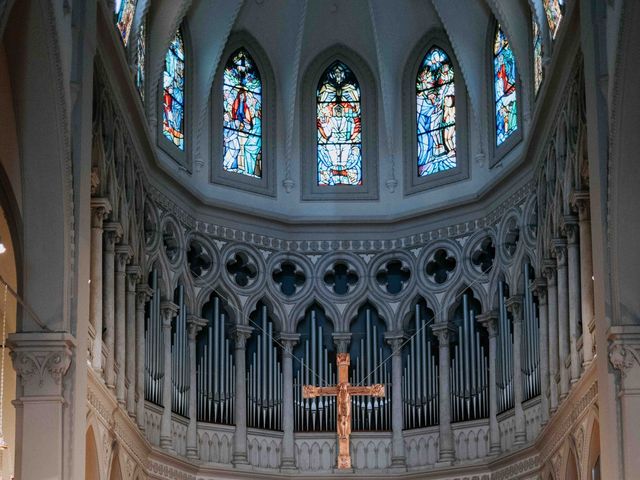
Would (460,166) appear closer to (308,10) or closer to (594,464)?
(308,10)

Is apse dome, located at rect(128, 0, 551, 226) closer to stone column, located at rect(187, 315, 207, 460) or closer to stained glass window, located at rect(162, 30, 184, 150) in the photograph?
stained glass window, located at rect(162, 30, 184, 150)

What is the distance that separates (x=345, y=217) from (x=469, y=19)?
5.03 m

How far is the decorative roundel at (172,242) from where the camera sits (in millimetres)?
31906

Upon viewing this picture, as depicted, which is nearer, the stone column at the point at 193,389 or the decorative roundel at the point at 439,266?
the stone column at the point at 193,389

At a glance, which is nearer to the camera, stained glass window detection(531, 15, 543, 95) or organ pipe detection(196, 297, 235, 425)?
stained glass window detection(531, 15, 543, 95)

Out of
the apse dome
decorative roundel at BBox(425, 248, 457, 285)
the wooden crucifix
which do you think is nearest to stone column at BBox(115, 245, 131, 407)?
the apse dome

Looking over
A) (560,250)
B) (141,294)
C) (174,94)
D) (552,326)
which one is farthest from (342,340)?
(560,250)

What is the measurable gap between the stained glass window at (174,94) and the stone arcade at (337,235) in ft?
0.23

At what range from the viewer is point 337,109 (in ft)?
118

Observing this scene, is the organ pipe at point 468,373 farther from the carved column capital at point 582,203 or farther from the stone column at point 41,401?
the stone column at point 41,401

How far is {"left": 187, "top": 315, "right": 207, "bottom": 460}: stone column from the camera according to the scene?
31750mm

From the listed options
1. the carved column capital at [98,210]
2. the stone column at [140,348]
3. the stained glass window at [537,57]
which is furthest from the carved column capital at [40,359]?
the stained glass window at [537,57]

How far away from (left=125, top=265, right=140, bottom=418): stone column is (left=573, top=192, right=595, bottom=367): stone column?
319 inches

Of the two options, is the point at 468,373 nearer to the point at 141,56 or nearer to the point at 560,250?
the point at 560,250
